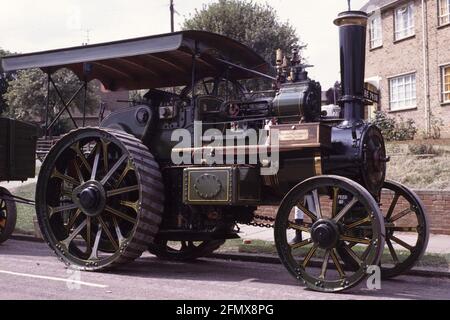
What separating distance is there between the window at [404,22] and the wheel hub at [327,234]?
1761 cm

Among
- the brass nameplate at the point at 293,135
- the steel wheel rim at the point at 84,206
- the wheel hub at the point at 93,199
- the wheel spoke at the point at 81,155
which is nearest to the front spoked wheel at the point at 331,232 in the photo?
the brass nameplate at the point at 293,135

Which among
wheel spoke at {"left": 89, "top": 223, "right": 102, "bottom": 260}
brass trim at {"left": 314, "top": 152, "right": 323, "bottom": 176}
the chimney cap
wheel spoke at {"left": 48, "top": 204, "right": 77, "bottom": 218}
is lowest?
wheel spoke at {"left": 89, "top": 223, "right": 102, "bottom": 260}

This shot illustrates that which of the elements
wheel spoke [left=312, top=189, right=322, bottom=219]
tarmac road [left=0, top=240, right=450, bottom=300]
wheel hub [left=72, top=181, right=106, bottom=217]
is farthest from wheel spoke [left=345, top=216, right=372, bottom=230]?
wheel hub [left=72, top=181, right=106, bottom=217]

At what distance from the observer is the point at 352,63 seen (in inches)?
264

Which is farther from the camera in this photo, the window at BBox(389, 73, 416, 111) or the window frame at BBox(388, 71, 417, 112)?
the window at BBox(389, 73, 416, 111)

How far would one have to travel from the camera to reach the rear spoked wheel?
21.7 ft

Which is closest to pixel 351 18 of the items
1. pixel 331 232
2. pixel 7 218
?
pixel 331 232

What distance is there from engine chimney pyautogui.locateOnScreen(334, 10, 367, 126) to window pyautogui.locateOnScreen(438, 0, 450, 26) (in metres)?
14.9

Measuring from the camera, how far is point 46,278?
21.3 ft

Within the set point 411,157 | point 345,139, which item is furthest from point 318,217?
point 411,157

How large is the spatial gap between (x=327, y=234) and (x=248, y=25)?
22.5 metres

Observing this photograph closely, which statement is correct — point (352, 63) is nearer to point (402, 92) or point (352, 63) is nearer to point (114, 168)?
point (114, 168)

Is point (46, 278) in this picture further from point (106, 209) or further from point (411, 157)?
point (411, 157)

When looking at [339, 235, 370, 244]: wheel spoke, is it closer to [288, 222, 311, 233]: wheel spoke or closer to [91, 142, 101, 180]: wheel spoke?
[288, 222, 311, 233]: wheel spoke
